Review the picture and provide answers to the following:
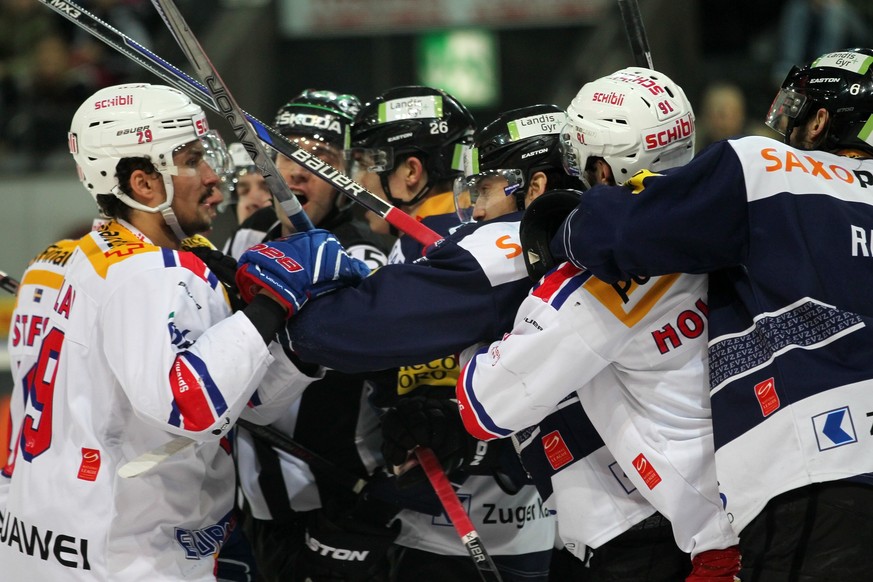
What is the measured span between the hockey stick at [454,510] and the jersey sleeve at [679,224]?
103cm

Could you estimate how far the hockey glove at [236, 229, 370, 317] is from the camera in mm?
3010

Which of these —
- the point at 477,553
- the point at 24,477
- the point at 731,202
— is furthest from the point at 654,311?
the point at 24,477

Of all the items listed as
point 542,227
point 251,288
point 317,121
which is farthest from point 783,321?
point 317,121

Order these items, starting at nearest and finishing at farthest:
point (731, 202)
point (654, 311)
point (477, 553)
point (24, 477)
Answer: point (731, 202), point (654, 311), point (24, 477), point (477, 553)

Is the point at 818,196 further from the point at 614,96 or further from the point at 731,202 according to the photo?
the point at 614,96

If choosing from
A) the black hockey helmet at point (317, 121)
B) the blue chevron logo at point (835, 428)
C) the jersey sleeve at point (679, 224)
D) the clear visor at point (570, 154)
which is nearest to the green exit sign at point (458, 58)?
the black hockey helmet at point (317, 121)

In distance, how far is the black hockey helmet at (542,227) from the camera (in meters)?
2.85

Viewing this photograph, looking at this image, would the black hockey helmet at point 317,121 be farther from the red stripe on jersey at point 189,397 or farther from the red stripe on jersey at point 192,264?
the red stripe on jersey at point 189,397

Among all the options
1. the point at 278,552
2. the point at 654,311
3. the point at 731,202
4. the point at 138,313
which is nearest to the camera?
the point at 731,202

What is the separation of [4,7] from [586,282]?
26.7 feet

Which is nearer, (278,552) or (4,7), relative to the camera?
(278,552)

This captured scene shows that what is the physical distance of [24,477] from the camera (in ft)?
10.1

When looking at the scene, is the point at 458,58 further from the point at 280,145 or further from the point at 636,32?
the point at 280,145

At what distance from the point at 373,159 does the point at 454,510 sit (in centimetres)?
123
